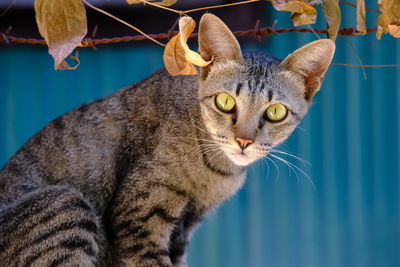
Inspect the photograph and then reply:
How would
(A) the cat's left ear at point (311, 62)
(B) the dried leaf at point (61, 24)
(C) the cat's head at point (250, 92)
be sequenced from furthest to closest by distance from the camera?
(C) the cat's head at point (250, 92) → (A) the cat's left ear at point (311, 62) → (B) the dried leaf at point (61, 24)

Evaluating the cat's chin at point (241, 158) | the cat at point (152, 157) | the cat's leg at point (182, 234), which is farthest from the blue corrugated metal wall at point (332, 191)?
the cat's chin at point (241, 158)

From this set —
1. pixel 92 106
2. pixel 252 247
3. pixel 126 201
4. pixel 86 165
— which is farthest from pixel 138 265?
pixel 252 247

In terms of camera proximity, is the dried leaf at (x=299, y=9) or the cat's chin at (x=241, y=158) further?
the cat's chin at (x=241, y=158)

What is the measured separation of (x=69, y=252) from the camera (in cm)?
255

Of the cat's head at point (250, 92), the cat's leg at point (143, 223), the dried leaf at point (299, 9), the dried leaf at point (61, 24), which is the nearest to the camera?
the dried leaf at point (61, 24)

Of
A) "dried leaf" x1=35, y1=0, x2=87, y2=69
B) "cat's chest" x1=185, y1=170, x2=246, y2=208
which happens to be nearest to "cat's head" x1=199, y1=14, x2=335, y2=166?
"cat's chest" x1=185, y1=170, x2=246, y2=208

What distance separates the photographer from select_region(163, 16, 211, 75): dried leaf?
71.5 inches

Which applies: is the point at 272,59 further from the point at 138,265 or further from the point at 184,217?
the point at 138,265

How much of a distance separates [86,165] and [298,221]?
2.22m

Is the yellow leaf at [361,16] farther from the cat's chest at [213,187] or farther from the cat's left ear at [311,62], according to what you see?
the cat's chest at [213,187]

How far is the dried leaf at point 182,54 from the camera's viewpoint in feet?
5.96

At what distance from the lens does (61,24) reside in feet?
5.77

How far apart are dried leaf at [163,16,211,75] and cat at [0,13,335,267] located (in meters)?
0.62

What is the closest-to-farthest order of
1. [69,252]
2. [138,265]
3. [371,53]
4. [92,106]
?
1. [69,252]
2. [138,265]
3. [92,106]
4. [371,53]
